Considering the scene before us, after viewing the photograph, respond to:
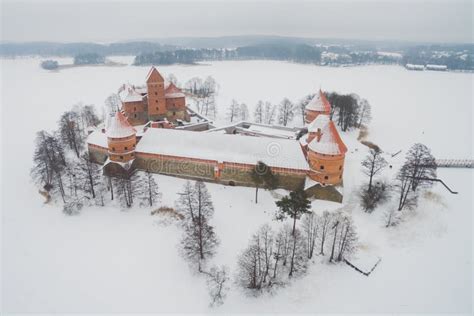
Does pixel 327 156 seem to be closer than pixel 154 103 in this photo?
Yes

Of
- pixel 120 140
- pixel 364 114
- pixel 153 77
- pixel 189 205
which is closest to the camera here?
pixel 189 205

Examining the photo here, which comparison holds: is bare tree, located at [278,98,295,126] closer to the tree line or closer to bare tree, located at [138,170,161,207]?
the tree line

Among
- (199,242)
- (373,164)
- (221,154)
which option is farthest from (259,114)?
(199,242)

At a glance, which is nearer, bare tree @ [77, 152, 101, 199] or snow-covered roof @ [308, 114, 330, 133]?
bare tree @ [77, 152, 101, 199]

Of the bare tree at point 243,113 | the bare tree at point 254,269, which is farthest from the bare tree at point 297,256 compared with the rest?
the bare tree at point 243,113

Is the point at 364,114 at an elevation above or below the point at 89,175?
above

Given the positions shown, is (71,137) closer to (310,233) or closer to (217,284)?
(217,284)

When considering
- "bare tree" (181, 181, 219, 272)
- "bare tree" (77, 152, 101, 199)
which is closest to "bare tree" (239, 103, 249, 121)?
"bare tree" (77, 152, 101, 199)
